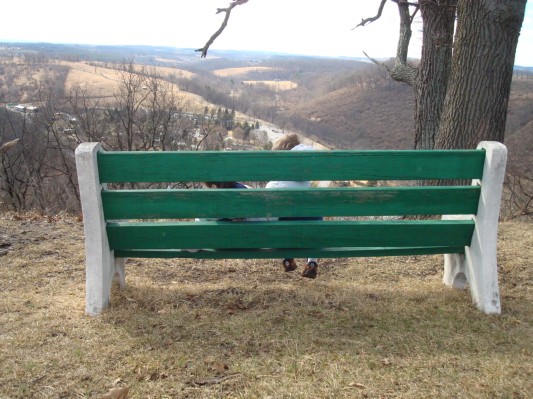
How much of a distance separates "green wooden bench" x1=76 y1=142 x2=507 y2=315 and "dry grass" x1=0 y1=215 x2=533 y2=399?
32 centimetres

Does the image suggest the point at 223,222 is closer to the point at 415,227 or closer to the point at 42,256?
the point at 415,227

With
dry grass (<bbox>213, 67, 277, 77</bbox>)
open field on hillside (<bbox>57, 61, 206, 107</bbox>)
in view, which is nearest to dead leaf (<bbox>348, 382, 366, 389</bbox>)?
open field on hillside (<bbox>57, 61, 206, 107</bbox>)

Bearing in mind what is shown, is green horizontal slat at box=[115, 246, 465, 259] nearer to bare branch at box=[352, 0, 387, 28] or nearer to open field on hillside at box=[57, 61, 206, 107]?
bare branch at box=[352, 0, 387, 28]

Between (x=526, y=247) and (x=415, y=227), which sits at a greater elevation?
(x=415, y=227)

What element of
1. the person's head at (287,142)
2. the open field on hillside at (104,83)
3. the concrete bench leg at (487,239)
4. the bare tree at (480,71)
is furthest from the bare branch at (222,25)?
the open field on hillside at (104,83)

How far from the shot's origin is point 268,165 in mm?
2850

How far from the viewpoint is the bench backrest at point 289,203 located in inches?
113

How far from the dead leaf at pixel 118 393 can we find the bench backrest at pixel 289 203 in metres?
0.99

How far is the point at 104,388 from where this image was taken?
7.68 feet

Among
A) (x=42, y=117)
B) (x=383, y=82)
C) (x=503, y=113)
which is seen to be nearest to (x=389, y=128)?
(x=383, y=82)

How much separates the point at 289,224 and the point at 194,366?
3.30ft

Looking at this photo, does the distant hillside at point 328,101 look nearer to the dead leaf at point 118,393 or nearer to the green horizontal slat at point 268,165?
the green horizontal slat at point 268,165

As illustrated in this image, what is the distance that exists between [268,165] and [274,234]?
0.47 m

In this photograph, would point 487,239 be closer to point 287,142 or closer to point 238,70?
point 287,142
